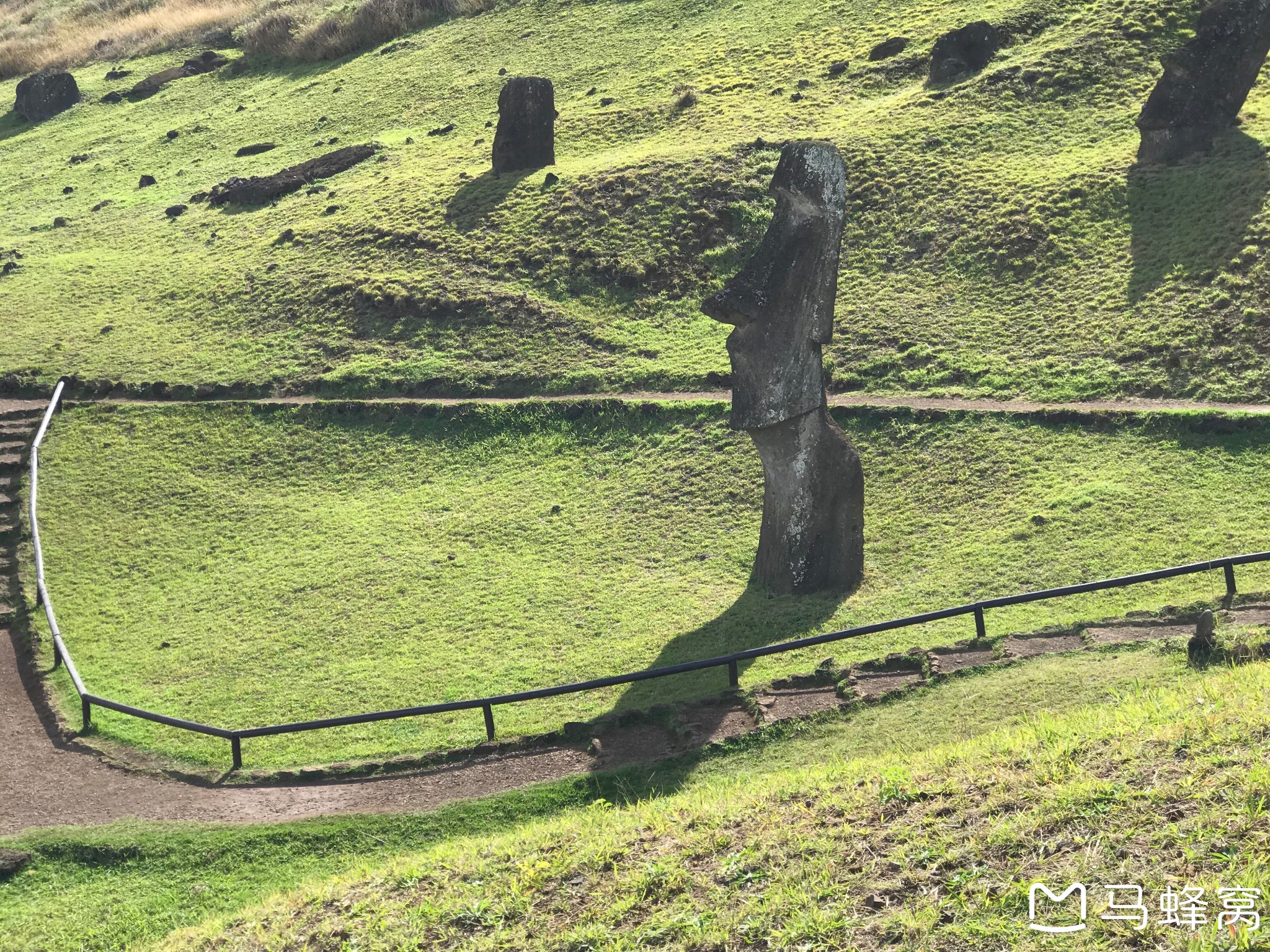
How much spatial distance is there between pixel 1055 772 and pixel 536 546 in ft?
42.6

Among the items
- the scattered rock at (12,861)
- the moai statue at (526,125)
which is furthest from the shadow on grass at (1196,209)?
the scattered rock at (12,861)

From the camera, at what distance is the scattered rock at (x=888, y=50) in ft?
122

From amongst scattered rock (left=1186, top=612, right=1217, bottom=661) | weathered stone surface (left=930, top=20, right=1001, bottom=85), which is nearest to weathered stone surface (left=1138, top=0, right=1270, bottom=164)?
weathered stone surface (left=930, top=20, right=1001, bottom=85)

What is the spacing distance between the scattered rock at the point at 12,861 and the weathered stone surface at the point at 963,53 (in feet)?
93.4

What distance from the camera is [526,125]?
115 ft

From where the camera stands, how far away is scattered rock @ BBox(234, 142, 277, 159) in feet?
141

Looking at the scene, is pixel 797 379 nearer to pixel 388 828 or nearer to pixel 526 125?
pixel 388 828

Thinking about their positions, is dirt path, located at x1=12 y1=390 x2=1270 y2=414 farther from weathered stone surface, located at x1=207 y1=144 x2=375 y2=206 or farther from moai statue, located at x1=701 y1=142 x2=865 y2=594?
weathered stone surface, located at x1=207 y1=144 x2=375 y2=206

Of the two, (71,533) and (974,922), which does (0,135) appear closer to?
(71,533)

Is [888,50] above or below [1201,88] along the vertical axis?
above

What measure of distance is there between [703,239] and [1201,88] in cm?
1078

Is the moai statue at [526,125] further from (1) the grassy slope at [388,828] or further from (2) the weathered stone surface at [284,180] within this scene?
(1) the grassy slope at [388,828]

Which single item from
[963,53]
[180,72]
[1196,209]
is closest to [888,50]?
[963,53]

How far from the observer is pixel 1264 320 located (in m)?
23.6
